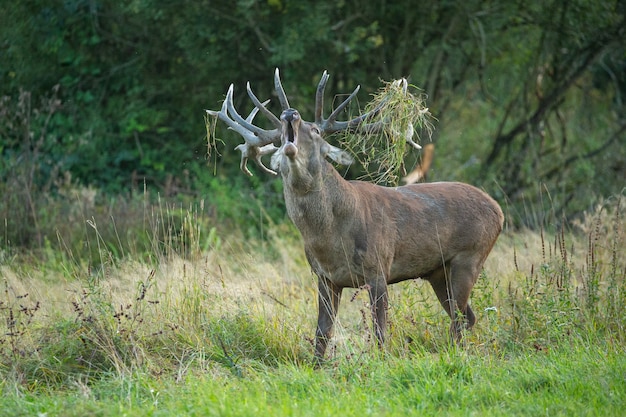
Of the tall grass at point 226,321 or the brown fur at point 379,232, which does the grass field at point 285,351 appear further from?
the brown fur at point 379,232

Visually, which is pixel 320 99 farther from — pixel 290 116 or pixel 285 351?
pixel 285 351

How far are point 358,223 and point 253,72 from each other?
26.6 feet

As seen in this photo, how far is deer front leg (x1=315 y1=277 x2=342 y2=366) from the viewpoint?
7516 millimetres

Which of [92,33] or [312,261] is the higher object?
[92,33]

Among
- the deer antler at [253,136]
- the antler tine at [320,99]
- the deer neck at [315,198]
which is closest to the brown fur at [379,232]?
the deer neck at [315,198]

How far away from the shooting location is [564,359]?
22.2 ft

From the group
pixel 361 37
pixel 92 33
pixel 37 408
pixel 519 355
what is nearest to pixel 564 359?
pixel 519 355

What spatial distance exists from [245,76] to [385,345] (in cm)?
859

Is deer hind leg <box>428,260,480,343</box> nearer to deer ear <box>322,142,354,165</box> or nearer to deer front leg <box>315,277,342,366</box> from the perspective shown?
deer front leg <box>315,277,342,366</box>

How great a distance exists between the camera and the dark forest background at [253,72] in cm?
1423

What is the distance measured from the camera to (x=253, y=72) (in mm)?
15141

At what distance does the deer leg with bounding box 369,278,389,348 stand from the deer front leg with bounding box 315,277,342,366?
0.37 m

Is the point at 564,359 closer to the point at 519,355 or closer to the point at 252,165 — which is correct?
the point at 519,355

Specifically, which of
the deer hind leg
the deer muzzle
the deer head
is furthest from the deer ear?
the deer hind leg
